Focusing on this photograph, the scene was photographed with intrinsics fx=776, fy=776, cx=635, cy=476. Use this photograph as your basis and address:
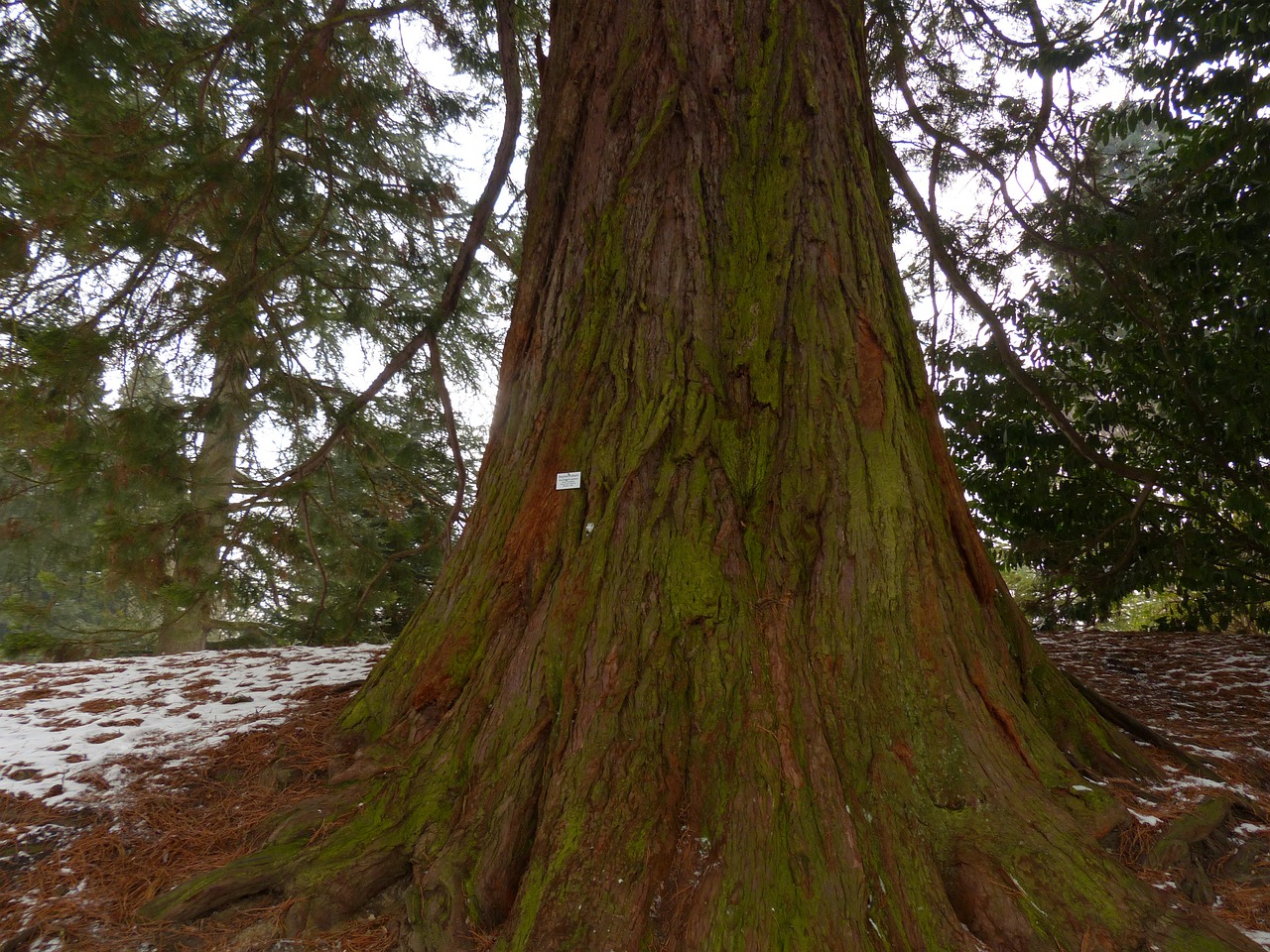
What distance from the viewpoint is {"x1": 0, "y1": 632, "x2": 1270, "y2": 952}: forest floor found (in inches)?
80.4

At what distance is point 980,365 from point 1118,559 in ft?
5.81

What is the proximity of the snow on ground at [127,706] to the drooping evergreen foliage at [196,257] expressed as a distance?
501mm

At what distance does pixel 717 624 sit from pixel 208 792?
1878 mm

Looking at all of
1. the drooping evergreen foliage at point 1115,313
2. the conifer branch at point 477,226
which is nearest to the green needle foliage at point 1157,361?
the drooping evergreen foliage at point 1115,313

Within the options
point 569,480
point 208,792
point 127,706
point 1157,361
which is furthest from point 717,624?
point 1157,361

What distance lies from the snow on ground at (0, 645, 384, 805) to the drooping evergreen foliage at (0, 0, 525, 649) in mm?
501

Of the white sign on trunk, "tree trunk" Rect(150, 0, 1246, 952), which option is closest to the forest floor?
"tree trunk" Rect(150, 0, 1246, 952)

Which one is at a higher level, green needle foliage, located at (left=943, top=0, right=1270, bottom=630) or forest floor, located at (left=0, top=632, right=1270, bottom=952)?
green needle foliage, located at (left=943, top=0, right=1270, bottom=630)

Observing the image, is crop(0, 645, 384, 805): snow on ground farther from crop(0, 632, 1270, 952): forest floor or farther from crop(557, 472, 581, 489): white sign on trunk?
crop(557, 472, 581, 489): white sign on trunk

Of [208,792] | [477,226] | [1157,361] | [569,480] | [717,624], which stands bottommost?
[208,792]

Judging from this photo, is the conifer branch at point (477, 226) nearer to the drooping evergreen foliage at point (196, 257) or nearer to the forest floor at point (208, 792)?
the drooping evergreen foliage at point (196, 257)

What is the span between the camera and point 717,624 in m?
2.23

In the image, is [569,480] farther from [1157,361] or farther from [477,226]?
[1157,361]

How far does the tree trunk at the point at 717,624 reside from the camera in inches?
74.4
